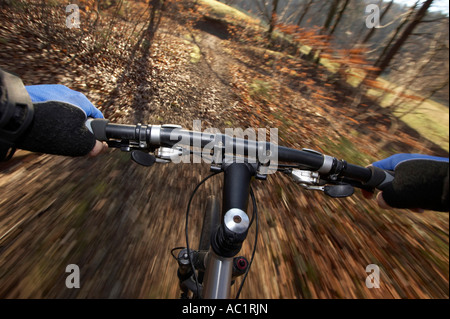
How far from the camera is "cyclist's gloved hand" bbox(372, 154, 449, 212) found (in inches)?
44.8

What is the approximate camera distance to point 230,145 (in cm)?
130

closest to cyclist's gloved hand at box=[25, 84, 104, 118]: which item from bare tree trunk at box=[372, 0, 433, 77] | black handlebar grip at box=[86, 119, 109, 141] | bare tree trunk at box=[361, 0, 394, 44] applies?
black handlebar grip at box=[86, 119, 109, 141]

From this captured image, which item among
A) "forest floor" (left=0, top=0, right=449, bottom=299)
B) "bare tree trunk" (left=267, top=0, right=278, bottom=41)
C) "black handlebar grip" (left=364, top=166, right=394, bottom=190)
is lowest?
"forest floor" (left=0, top=0, right=449, bottom=299)

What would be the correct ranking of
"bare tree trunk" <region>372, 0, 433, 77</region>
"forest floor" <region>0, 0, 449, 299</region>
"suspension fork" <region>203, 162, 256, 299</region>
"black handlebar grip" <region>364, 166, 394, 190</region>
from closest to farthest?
"suspension fork" <region>203, 162, 256, 299</region> → "black handlebar grip" <region>364, 166, 394, 190</region> → "forest floor" <region>0, 0, 449, 299</region> → "bare tree trunk" <region>372, 0, 433, 77</region>

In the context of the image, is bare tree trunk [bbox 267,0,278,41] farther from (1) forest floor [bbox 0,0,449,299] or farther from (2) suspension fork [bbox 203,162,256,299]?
(2) suspension fork [bbox 203,162,256,299]

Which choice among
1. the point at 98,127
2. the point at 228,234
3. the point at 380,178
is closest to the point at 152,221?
the point at 98,127

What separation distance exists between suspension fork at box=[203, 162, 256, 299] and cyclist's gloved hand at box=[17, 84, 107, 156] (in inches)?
41.7

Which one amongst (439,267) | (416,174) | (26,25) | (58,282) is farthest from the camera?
(26,25)

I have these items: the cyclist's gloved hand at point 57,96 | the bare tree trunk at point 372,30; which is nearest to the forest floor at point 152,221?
the cyclist's gloved hand at point 57,96

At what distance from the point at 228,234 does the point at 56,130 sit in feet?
4.18

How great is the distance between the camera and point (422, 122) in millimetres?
11625

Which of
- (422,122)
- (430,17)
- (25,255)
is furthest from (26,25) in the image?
(422,122)

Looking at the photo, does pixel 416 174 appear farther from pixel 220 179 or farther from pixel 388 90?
pixel 388 90

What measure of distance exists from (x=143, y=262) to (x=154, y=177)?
1.51m
